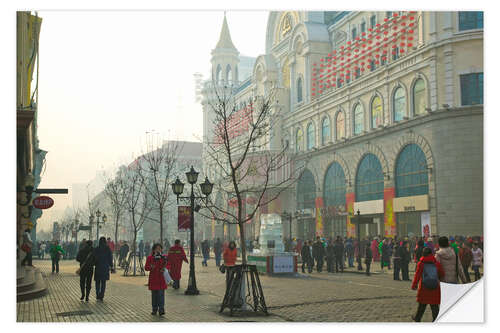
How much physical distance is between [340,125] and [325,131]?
96.7 inches

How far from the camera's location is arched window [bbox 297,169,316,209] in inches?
2074

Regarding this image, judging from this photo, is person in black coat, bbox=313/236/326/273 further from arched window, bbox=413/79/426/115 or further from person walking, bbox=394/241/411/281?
arched window, bbox=413/79/426/115

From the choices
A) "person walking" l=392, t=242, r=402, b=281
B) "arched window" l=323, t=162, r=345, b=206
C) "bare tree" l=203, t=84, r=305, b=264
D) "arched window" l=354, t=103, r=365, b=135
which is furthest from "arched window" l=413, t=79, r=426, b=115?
"person walking" l=392, t=242, r=402, b=281

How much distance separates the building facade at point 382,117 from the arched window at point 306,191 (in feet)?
0.30

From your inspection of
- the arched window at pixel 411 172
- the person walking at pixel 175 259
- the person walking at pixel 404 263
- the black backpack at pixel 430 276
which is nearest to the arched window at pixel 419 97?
the arched window at pixel 411 172

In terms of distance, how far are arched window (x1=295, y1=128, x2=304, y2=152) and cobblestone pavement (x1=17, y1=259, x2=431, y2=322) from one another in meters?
31.8

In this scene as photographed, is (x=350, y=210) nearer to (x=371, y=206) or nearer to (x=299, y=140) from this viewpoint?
(x=371, y=206)

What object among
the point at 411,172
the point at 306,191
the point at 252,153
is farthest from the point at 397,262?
the point at 306,191

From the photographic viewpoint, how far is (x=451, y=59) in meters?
34.2

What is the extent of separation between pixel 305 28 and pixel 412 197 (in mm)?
21990

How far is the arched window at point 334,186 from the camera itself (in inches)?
1885

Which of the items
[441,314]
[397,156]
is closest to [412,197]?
[397,156]

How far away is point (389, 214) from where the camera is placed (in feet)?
129

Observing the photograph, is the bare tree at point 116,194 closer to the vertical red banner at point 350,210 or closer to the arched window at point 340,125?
the vertical red banner at point 350,210
